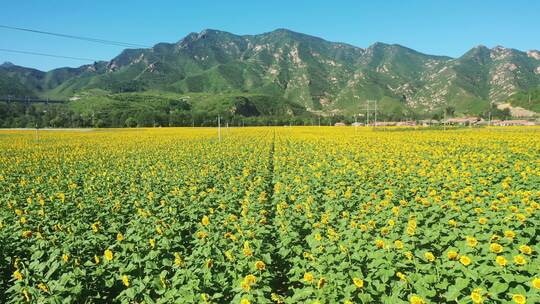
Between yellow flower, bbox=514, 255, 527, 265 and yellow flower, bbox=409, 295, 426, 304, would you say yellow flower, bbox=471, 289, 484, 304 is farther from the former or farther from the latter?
yellow flower, bbox=514, 255, 527, 265

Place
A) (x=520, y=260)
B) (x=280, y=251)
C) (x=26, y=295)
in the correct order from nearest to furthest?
(x=520, y=260) → (x=26, y=295) → (x=280, y=251)

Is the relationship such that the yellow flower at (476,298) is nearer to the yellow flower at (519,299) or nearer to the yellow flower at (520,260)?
the yellow flower at (519,299)

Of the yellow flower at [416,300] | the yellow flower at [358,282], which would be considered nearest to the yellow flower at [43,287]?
the yellow flower at [358,282]

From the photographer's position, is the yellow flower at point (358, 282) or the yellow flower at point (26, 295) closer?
the yellow flower at point (358, 282)

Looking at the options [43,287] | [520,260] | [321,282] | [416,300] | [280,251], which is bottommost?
[280,251]

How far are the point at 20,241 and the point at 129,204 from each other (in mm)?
3146

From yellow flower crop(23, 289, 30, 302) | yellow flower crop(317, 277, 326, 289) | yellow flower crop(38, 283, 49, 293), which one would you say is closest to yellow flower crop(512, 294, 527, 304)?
yellow flower crop(317, 277, 326, 289)

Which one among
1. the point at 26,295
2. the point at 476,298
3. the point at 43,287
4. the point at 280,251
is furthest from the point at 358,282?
the point at 26,295

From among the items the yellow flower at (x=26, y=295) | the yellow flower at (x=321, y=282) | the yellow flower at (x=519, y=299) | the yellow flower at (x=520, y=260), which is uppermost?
the yellow flower at (x=520, y=260)

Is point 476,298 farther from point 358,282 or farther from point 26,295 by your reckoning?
point 26,295

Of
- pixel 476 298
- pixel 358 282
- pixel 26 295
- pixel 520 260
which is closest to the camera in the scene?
pixel 476 298

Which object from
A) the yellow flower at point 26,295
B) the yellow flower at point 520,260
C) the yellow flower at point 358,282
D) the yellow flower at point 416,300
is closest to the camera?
the yellow flower at point 416,300

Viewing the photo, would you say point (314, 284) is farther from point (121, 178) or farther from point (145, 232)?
point (121, 178)

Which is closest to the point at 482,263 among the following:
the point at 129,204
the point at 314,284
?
the point at 314,284
